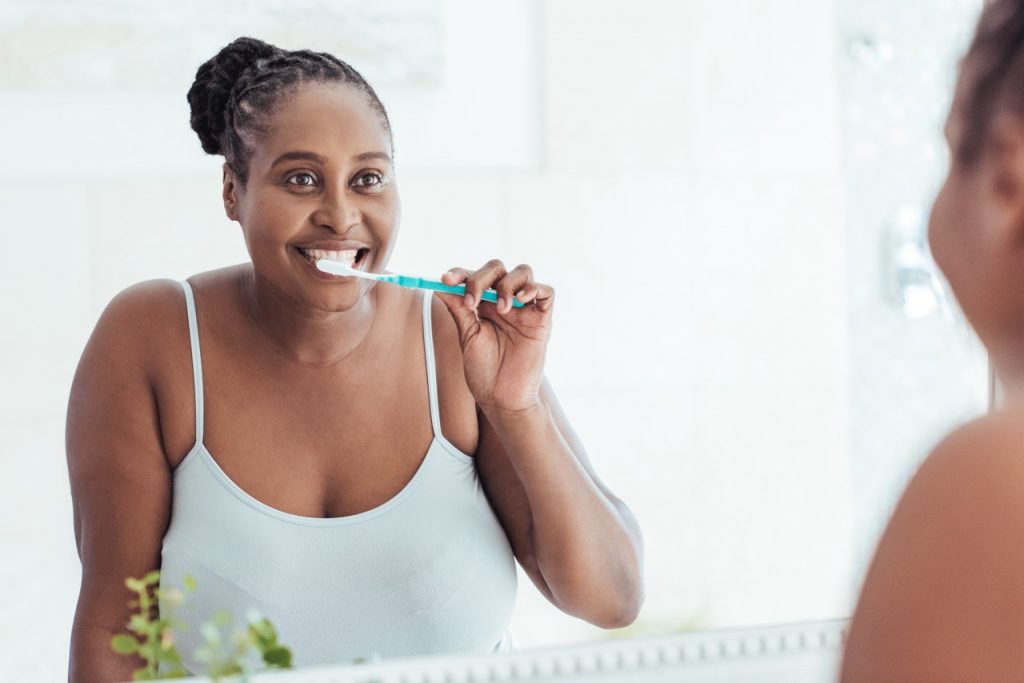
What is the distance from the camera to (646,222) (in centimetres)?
104

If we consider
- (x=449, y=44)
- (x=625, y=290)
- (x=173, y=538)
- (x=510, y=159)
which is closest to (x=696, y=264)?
(x=625, y=290)

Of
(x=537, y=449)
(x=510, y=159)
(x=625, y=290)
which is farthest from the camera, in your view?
(x=625, y=290)

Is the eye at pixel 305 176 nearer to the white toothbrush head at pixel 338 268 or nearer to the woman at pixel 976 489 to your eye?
the white toothbrush head at pixel 338 268

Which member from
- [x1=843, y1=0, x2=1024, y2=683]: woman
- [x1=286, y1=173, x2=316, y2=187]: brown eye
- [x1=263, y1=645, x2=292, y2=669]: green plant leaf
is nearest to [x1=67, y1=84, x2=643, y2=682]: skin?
[x1=286, y1=173, x2=316, y2=187]: brown eye

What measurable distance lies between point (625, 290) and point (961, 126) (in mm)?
740

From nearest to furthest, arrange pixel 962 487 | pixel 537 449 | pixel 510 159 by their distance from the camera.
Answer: pixel 962 487 < pixel 537 449 < pixel 510 159

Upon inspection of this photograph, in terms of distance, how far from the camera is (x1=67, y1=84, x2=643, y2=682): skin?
0.62 metres

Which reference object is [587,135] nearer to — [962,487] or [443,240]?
[443,240]

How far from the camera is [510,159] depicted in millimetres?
905

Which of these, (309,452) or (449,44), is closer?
(309,452)

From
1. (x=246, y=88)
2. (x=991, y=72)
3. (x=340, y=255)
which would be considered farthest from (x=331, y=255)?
(x=991, y=72)

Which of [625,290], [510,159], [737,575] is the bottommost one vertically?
[737,575]

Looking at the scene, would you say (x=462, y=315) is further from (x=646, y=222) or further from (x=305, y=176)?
(x=646, y=222)

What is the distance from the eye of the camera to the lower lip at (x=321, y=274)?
2.06ft
